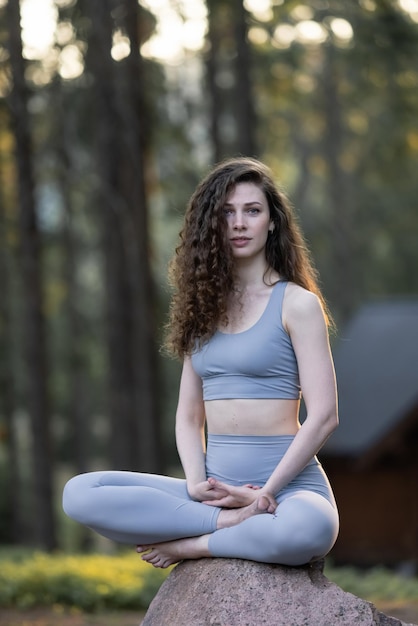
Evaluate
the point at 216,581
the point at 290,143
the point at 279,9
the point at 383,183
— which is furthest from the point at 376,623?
the point at 290,143

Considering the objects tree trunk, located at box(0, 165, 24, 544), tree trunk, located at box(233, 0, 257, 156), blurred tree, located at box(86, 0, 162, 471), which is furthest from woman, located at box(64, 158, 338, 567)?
tree trunk, located at box(0, 165, 24, 544)

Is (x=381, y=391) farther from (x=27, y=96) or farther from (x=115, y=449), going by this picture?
(x=27, y=96)

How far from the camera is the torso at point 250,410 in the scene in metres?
4.46

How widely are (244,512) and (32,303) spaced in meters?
9.62

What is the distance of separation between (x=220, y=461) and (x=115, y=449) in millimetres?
11856

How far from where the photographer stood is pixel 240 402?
14.7 ft

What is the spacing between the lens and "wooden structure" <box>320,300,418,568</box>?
55.8 feet

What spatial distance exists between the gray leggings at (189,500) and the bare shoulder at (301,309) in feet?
1.61

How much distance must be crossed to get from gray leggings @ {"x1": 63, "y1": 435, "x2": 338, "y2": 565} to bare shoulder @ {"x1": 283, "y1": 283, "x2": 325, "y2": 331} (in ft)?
1.61

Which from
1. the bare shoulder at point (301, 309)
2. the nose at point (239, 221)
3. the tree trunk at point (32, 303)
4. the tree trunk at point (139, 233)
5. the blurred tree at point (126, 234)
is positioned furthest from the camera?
the tree trunk at point (139, 233)

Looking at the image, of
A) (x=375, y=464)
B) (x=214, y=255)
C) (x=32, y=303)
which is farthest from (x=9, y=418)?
(x=214, y=255)

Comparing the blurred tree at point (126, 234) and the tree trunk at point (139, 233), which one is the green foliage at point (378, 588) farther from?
the blurred tree at point (126, 234)

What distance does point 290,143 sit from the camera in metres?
33.0

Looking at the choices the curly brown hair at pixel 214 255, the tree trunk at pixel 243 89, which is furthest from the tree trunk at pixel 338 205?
the curly brown hair at pixel 214 255
